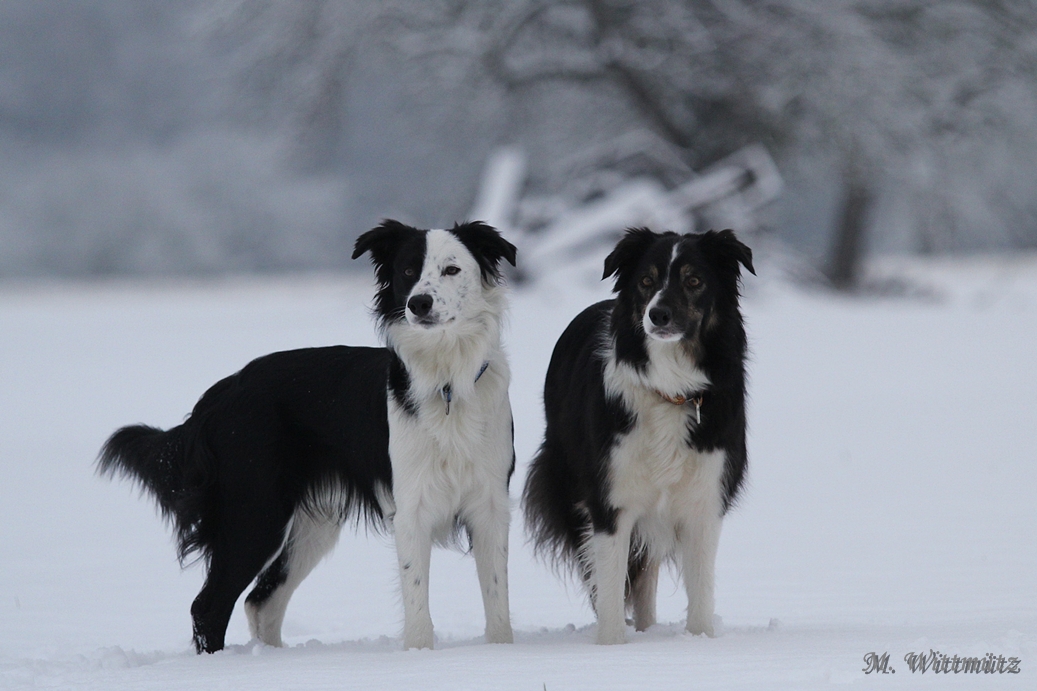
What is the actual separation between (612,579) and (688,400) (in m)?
0.81

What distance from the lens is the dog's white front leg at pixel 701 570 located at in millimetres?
4551

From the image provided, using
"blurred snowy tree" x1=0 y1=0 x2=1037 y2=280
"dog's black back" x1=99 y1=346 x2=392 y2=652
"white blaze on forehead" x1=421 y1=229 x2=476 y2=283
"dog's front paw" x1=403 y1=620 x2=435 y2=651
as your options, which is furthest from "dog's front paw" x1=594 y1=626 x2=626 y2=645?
"blurred snowy tree" x1=0 y1=0 x2=1037 y2=280

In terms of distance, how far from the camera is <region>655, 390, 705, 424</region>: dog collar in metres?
Result: 4.38

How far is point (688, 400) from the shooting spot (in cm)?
441

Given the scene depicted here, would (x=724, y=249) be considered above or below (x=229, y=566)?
above

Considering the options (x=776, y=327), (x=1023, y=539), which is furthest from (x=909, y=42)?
(x=1023, y=539)

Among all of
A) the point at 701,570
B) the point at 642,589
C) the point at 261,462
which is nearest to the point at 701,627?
the point at 701,570

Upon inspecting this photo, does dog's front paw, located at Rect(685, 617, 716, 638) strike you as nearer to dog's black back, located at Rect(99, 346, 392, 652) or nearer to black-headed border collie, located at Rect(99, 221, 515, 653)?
black-headed border collie, located at Rect(99, 221, 515, 653)

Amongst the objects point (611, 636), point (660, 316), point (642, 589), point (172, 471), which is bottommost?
point (611, 636)

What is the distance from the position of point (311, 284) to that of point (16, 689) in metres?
15.3

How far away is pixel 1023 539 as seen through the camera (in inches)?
260

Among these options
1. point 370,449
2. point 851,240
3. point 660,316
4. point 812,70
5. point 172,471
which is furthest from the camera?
point 851,240

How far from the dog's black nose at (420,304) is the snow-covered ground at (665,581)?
27.2 inches

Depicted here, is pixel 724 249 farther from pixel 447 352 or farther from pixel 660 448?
pixel 447 352
